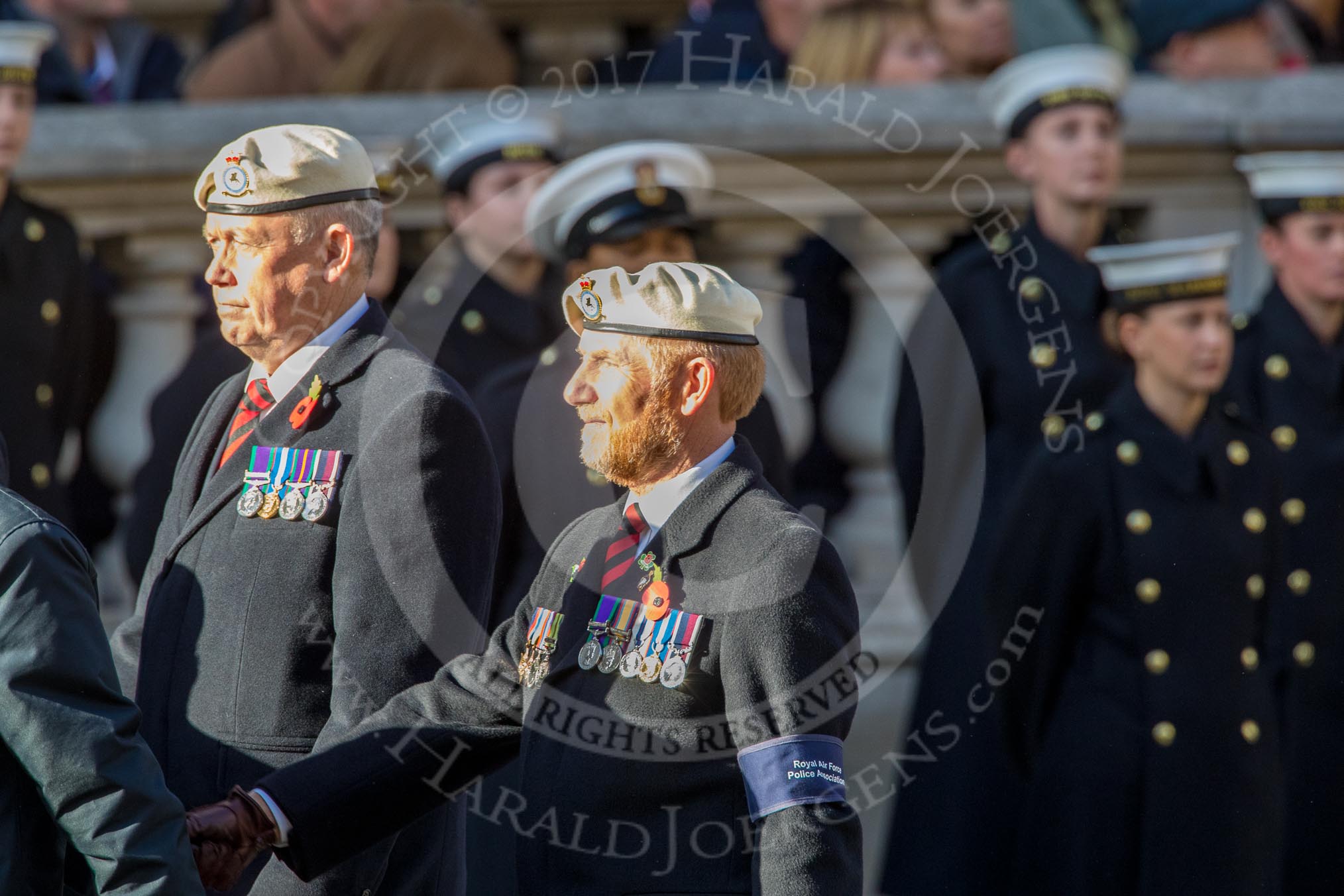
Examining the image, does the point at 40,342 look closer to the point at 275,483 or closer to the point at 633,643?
the point at 275,483

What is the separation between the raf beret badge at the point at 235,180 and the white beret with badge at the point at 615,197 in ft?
4.86

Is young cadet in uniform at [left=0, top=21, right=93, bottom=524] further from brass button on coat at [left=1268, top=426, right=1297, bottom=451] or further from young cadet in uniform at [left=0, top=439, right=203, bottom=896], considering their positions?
brass button on coat at [left=1268, top=426, right=1297, bottom=451]

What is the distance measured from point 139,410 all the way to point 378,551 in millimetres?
2338

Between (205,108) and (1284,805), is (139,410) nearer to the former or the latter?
(205,108)

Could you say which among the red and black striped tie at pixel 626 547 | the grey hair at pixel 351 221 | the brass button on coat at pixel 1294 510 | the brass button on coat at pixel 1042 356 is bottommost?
the red and black striped tie at pixel 626 547

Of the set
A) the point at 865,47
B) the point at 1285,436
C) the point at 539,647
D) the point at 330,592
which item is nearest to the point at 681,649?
the point at 539,647

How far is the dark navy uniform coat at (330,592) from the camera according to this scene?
331 centimetres

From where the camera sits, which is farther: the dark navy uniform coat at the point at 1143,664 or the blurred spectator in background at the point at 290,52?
the blurred spectator in background at the point at 290,52

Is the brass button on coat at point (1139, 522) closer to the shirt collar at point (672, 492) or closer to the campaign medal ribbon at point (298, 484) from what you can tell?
the shirt collar at point (672, 492)

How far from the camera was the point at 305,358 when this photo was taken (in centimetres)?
348

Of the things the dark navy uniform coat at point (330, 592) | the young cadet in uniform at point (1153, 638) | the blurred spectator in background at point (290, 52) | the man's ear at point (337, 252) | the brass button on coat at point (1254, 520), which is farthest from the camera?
the blurred spectator in background at point (290, 52)

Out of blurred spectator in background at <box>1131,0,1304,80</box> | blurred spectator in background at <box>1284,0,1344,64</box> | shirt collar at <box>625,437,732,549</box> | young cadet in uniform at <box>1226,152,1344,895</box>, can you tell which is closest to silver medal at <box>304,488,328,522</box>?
shirt collar at <box>625,437,732,549</box>

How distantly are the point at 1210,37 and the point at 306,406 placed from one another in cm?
357

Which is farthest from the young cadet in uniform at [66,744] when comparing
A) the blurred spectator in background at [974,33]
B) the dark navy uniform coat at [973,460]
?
the blurred spectator in background at [974,33]
